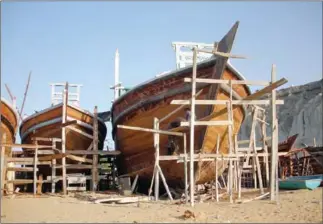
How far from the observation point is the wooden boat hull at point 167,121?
10.6m

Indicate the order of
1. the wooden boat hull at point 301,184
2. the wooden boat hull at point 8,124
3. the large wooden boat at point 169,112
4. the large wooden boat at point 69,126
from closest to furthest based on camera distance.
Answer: the large wooden boat at point 169,112 < the wooden boat hull at point 8,124 < the wooden boat hull at point 301,184 < the large wooden boat at point 69,126

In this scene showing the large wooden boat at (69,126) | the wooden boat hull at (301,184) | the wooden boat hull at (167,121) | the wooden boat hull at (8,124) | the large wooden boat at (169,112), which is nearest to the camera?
the large wooden boat at (169,112)

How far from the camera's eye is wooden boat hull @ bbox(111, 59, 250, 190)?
10.6 m

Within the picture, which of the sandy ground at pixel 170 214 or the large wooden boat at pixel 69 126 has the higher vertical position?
the large wooden boat at pixel 69 126

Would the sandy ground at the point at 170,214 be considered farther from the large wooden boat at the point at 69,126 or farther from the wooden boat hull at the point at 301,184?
the large wooden boat at the point at 69,126

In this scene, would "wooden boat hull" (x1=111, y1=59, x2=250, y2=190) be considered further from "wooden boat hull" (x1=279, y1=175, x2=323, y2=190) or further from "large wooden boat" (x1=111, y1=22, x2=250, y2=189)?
"wooden boat hull" (x1=279, y1=175, x2=323, y2=190)

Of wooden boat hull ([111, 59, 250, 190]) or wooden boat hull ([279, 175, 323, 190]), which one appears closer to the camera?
wooden boat hull ([111, 59, 250, 190])

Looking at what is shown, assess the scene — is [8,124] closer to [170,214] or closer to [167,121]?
[167,121]

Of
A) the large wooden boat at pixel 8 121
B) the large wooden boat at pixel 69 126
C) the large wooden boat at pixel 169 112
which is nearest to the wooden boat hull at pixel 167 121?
the large wooden boat at pixel 169 112

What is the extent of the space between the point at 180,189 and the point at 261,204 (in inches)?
151

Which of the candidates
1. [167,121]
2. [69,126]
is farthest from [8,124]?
[167,121]

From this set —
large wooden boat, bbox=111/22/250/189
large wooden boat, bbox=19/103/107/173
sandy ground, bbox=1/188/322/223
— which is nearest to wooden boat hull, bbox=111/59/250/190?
large wooden boat, bbox=111/22/250/189

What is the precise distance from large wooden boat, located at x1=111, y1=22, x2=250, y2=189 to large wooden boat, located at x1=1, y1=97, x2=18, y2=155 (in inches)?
156

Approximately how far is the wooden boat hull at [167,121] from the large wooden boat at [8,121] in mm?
3940
